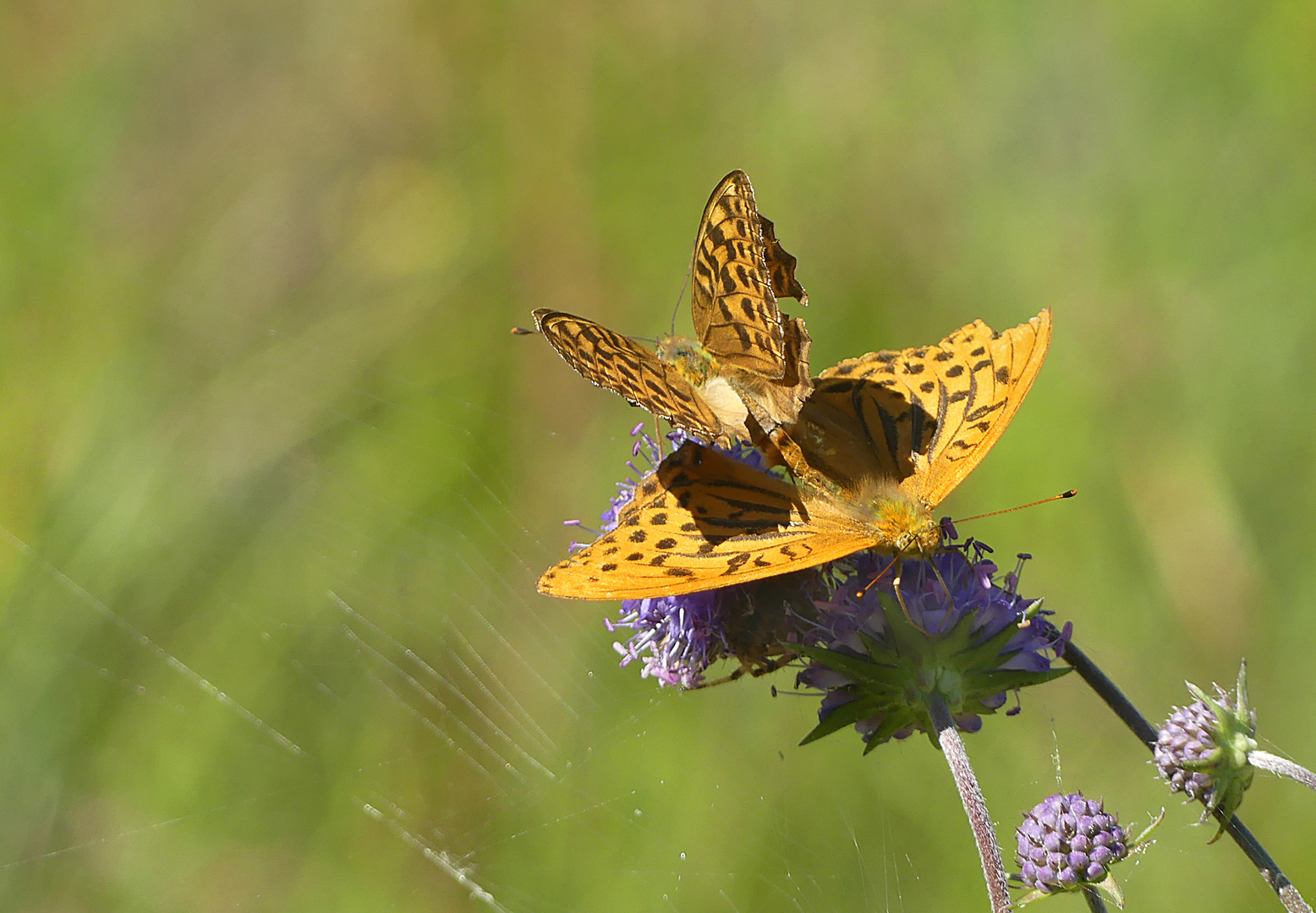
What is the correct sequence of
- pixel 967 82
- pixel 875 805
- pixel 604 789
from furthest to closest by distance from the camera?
pixel 967 82
pixel 604 789
pixel 875 805

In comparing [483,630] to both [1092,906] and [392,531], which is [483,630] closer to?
[392,531]

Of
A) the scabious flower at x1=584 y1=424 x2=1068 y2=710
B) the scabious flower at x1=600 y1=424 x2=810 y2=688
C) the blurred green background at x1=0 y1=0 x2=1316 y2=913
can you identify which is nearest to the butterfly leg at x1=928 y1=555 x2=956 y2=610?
the scabious flower at x1=584 y1=424 x2=1068 y2=710

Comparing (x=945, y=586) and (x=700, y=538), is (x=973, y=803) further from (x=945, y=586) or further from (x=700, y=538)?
(x=700, y=538)

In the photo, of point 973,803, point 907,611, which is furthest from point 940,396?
point 973,803

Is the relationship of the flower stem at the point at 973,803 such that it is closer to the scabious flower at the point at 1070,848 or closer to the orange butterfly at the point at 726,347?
the scabious flower at the point at 1070,848

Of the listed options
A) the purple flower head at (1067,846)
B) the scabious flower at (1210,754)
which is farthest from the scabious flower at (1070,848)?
the scabious flower at (1210,754)

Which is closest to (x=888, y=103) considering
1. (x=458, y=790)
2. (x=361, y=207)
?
(x=361, y=207)
